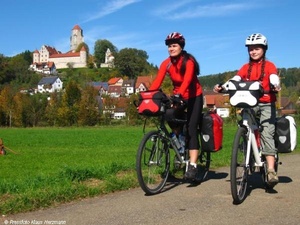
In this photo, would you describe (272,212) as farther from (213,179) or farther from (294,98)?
(294,98)

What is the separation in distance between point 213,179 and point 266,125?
1374mm

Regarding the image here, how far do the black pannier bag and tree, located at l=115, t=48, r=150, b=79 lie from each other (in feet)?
500

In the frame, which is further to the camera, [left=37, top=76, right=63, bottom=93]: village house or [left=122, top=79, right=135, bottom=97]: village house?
[left=122, top=79, right=135, bottom=97]: village house

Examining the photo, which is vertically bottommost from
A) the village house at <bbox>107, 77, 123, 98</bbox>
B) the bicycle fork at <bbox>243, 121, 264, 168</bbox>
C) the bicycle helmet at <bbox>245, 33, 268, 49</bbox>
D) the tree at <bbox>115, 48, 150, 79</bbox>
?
the bicycle fork at <bbox>243, 121, 264, 168</bbox>

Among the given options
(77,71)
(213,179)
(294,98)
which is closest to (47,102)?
(294,98)

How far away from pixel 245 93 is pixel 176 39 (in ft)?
4.38

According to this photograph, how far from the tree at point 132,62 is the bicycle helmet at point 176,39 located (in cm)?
15205

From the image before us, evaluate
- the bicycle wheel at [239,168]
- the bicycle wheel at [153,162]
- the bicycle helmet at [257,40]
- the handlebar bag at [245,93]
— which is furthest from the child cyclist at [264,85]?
the bicycle wheel at [153,162]

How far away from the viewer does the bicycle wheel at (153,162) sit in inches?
215

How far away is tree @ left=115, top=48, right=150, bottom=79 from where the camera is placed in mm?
158125

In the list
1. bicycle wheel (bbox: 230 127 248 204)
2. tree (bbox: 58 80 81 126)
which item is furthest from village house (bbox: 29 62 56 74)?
bicycle wheel (bbox: 230 127 248 204)

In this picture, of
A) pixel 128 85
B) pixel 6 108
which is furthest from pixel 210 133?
pixel 128 85

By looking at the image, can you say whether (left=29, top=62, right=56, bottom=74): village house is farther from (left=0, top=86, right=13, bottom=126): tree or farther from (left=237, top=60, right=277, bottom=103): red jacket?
(left=237, top=60, right=277, bottom=103): red jacket

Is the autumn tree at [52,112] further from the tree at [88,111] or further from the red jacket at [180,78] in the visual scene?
the red jacket at [180,78]
